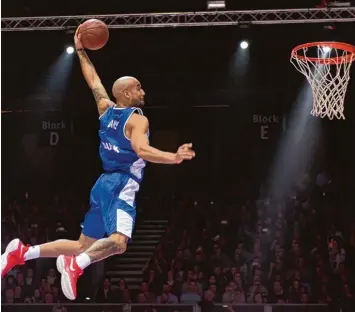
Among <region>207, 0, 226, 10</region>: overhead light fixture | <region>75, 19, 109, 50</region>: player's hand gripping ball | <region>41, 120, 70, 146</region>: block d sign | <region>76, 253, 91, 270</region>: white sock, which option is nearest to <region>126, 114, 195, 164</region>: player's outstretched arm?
<region>75, 19, 109, 50</region>: player's hand gripping ball

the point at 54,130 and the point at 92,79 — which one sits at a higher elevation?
the point at 54,130

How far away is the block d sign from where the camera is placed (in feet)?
50.0

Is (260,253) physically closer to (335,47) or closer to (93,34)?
(335,47)

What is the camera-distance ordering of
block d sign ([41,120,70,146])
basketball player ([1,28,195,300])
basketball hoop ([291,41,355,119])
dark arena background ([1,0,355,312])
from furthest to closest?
block d sign ([41,120,70,146]) < dark arena background ([1,0,355,312]) < basketball hoop ([291,41,355,119]) < basketball player ([1,28,195,300])

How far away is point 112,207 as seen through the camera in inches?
213

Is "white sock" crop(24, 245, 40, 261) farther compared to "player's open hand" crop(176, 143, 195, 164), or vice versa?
"white sock" crop(24, 245, 40, 261)

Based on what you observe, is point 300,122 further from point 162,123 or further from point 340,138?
point 162,123

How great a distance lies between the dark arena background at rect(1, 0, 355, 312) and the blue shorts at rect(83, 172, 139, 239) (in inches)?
175

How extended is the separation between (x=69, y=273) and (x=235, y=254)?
768cm

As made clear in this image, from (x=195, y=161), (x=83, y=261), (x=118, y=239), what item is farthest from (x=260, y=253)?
(x=83, y=261)

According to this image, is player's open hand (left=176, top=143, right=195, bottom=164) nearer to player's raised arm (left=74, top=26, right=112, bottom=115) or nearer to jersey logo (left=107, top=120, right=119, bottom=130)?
jersey logo (left=107, top=120, right=119, bottom=130)

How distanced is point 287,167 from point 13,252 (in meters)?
10.7

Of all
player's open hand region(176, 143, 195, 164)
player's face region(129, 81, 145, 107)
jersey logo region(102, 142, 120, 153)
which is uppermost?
player's face region(129, 81, 145, 107)

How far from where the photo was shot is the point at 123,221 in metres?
5.32
